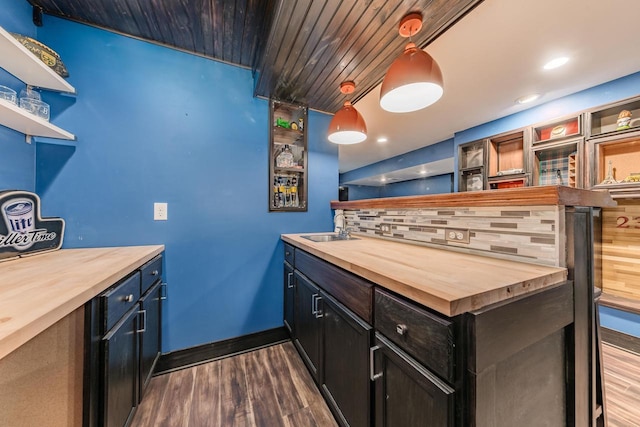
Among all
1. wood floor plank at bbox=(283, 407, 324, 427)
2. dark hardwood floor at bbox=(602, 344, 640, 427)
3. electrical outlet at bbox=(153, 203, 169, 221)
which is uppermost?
electrical outlet at bbox=(153, 203, 169, 221)

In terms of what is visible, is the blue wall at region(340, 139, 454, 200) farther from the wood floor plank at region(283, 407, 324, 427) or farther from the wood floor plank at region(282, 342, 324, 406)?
the wood floor plank at region(283, 407, 324, 427)

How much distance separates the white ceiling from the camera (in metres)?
1.40

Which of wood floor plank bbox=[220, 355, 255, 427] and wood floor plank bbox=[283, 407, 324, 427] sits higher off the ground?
wood floor plank bbox=[283, 407, 324, 427]

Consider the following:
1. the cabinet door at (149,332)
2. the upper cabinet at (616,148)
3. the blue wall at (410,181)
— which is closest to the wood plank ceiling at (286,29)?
the cabinet door at (149,332)

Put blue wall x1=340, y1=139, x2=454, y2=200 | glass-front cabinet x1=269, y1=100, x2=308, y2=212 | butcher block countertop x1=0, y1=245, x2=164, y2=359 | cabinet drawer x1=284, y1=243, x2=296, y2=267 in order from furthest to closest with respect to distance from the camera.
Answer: blue wall x1=340, y1=139, x2=454, y2=200 < glass-front cabinet x1=269, y1=100, x2=308, y2=212 < cabinet drawer x1=284, y1=243, x2=296, y2=267 < butcher block countertop x1=0, y1=245, x2=164, y2=359

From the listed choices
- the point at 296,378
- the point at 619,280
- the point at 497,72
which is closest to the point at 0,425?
the point at 296,378

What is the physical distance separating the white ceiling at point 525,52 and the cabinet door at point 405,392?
1994 millimetres

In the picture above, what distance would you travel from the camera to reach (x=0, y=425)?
1.70 feet

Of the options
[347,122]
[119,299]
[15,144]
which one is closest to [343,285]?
[119,299]

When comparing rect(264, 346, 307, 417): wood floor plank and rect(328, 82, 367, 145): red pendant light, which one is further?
rect(328, 82, 367, 145): red pendant light

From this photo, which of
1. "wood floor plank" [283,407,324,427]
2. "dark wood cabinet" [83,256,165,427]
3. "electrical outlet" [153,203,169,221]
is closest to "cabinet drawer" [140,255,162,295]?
"dark wood cabinet" [83,256,165,427]

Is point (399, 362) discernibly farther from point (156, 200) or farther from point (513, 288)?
point (156, 200)

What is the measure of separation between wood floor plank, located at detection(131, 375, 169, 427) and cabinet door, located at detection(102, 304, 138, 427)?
18 centimetres

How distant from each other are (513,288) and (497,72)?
90.9 inches
